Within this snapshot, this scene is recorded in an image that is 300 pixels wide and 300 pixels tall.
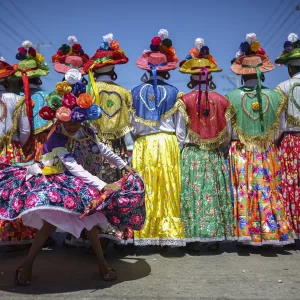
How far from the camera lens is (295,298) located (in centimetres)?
336

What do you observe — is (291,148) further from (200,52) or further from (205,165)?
(200,52)

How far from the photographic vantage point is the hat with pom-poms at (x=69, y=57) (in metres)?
5.33

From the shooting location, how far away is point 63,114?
3.72 m

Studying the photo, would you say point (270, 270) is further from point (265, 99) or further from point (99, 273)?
point (265, 99)

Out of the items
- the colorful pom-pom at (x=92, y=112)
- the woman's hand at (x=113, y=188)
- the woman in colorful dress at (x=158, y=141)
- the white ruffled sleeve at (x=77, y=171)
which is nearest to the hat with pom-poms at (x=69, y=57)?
the woman in colorful dress at (x=158, y=141)

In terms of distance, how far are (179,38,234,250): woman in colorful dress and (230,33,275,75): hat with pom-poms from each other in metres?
0.35

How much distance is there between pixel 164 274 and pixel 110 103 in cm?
209

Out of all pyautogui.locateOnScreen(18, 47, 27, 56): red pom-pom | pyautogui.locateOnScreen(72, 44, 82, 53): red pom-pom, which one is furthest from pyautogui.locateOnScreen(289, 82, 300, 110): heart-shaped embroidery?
pyautogui.locateOnScreen(18, 47, 27, 56): red pom-pom

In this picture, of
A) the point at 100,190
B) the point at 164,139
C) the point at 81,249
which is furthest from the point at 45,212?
the point at 164,139

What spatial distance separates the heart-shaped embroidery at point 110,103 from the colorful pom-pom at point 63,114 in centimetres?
128

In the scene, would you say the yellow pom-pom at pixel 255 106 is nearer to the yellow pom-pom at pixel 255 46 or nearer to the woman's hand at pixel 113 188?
the yellow pom-pom at pixel 255 46

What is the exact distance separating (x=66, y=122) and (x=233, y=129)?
2.19m

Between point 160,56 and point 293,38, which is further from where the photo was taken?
point 293,38

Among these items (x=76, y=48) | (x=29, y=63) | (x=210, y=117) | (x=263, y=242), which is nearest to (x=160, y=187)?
(x=210, y=117)
